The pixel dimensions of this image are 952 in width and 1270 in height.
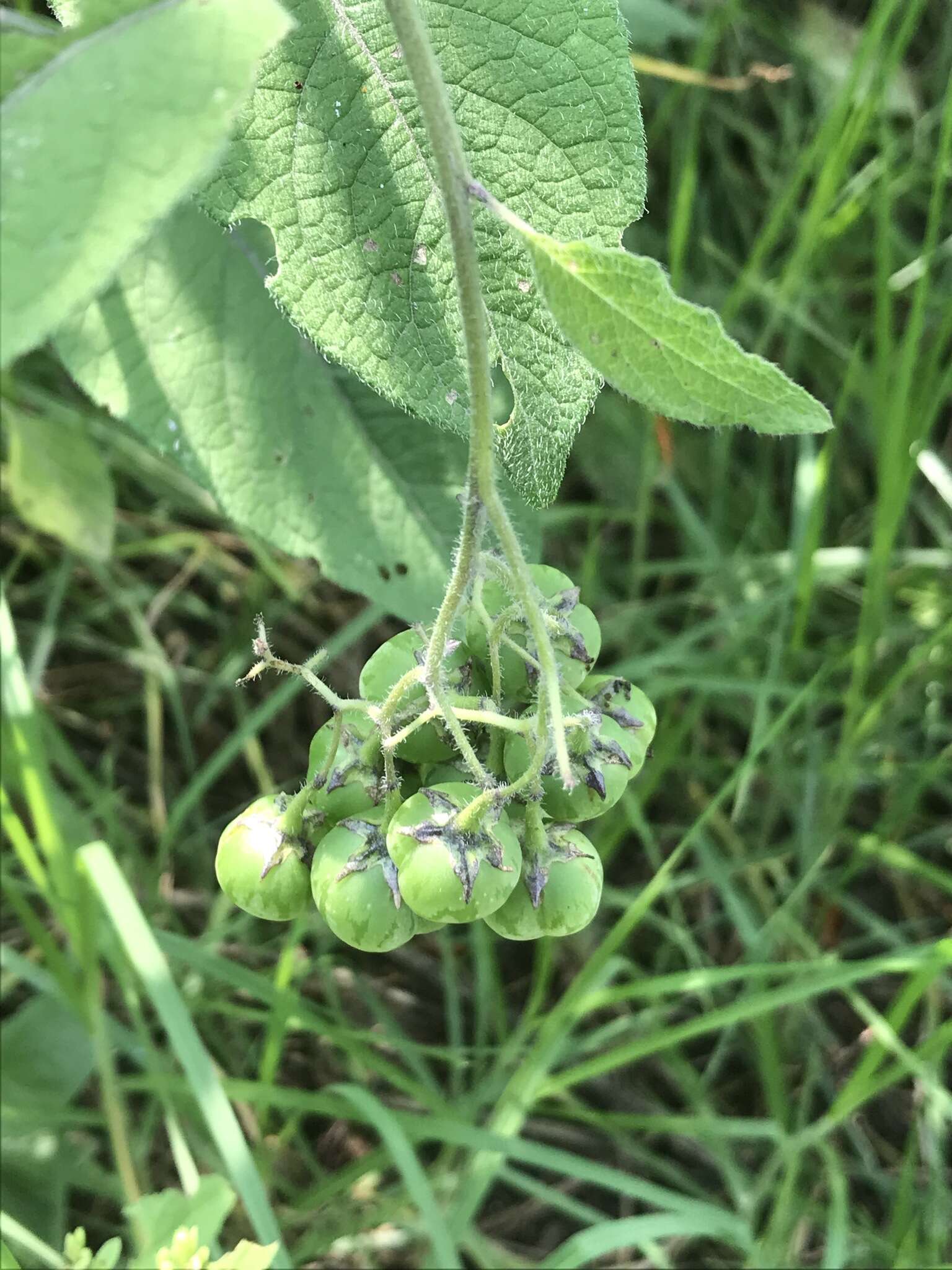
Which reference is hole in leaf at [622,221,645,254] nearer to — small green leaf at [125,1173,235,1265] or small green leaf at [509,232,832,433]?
small green leaf at [509,232,832,433]

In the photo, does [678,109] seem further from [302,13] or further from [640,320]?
[640,320]

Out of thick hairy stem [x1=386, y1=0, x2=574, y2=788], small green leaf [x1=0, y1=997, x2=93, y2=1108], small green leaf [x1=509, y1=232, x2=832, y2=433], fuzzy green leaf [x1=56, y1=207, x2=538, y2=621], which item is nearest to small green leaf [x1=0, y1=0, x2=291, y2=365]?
thick hairy stem [x1=386, y1=0, x2=574, y2=788]

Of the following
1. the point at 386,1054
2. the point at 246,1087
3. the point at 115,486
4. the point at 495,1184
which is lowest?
the point at 495,1184

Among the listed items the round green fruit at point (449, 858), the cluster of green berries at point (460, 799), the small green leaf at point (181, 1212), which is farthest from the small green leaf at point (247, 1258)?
the round green fruit at point (449, 858)

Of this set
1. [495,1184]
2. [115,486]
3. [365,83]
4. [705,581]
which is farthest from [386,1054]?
[365,83]

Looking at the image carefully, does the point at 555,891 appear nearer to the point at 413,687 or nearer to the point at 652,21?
the point at 413,687
